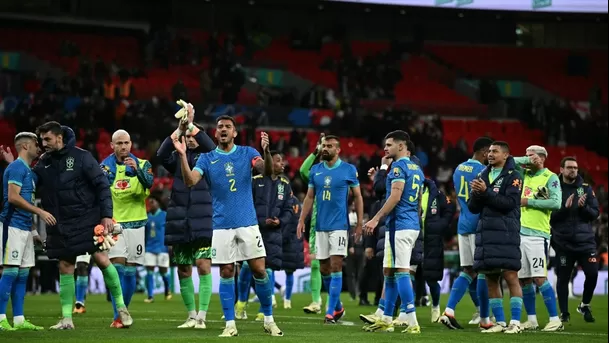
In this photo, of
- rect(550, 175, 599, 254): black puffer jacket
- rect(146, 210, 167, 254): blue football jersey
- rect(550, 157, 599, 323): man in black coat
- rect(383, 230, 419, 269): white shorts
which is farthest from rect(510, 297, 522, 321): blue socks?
rect(146, 210, 167, 254): blue football jersey

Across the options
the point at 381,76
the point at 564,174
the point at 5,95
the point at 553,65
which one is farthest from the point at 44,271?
the point at 553,65

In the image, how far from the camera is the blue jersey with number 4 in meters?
15.4

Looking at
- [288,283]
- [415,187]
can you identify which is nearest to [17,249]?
[415,187]

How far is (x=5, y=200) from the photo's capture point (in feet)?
45.0

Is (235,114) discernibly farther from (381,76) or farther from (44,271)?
(44,271)

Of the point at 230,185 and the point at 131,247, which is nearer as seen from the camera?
the point at 230,185

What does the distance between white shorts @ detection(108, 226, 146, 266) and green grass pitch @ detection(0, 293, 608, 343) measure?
880 mm

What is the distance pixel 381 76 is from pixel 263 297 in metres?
28.8

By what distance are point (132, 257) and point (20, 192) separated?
2.07m

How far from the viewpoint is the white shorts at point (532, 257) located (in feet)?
47.5

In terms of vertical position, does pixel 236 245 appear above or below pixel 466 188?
below

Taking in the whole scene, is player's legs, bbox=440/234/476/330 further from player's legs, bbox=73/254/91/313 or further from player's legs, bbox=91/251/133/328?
player's legs, bbox=73/254/91/313

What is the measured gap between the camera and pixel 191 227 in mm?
13820

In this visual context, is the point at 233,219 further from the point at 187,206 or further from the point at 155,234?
the point at 155,234
